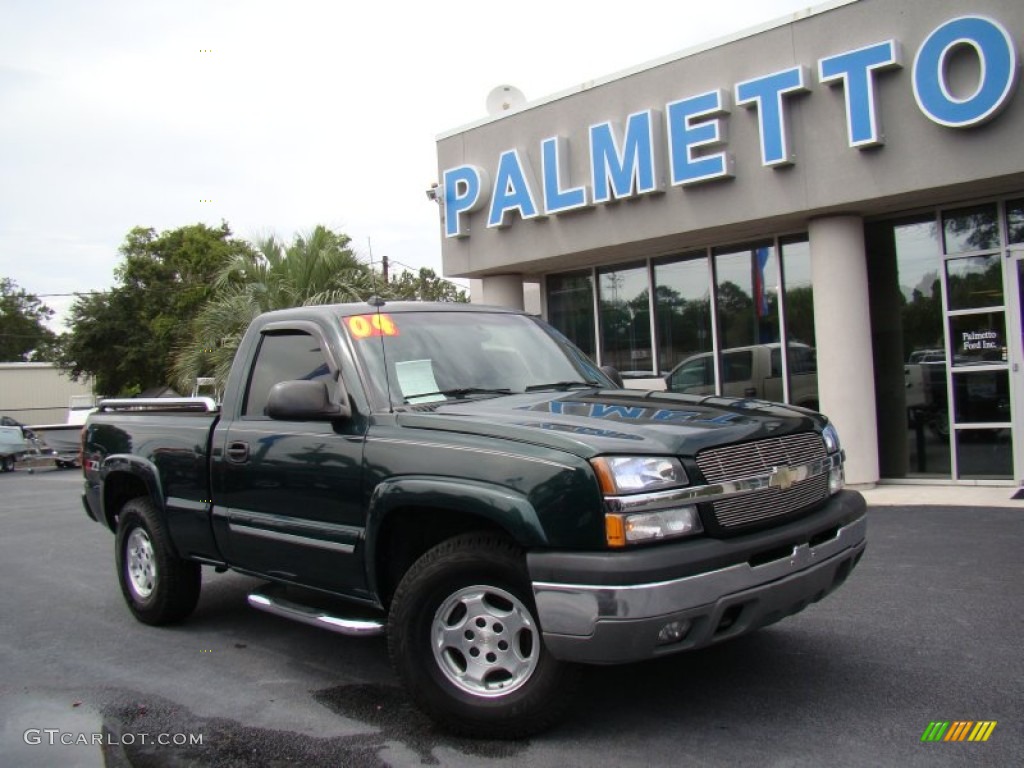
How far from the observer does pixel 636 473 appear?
3.39 metres

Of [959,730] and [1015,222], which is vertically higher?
[1015,222]

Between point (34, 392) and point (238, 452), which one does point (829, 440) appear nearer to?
point (238, 452)

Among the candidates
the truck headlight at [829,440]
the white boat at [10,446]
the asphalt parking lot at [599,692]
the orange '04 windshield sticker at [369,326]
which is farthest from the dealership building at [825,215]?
the white boat at [10,446]

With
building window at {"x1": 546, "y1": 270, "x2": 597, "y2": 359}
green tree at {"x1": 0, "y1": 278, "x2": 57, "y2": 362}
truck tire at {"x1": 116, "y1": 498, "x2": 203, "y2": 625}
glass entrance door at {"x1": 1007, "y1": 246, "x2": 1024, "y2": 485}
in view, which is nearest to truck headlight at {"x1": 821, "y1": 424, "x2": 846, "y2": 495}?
truck tire at {"x1": 116, "y1": 498, "x2": 203, "y2": 625}

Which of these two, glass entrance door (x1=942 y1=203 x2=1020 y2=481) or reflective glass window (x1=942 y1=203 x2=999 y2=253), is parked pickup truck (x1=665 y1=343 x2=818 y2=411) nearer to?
glass entrance door (x1=942 y1=203 x2=1020 y2=481)

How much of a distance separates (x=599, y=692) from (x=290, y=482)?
183cm

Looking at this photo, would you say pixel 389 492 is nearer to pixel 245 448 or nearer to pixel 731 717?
pixel 245 448

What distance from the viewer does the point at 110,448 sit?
606 cm

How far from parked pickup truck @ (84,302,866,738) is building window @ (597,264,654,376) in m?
7.59

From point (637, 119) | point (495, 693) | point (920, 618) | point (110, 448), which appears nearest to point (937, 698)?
point (920, 618)

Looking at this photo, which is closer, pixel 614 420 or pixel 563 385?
pixel 614 420

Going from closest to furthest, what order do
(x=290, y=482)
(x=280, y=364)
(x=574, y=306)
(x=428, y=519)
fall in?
(x=428, y=519) → (x=290, y=482) → (x=280, y=364) → (x=574, y=306)

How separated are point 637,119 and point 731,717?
8.92m

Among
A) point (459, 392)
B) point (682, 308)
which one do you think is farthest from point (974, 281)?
point (459, 392)
